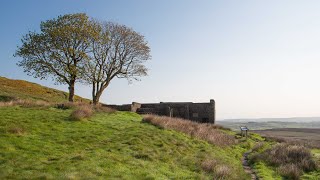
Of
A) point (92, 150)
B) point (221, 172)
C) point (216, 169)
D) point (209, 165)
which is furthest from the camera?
point (209, 165)

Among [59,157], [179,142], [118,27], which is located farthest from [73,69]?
[59,157]

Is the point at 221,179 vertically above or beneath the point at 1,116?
beneath

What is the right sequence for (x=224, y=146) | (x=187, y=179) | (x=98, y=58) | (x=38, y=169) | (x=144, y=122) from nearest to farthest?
(x=38, y=169), (x=187, y=179), (x=224, y=146), (x=144, y=122), (x=98, y=58)

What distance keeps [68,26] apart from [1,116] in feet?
80.7

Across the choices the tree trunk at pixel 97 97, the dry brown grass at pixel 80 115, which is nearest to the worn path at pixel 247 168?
the dry brown grass at pixel 80 115

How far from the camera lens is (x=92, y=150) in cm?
1769

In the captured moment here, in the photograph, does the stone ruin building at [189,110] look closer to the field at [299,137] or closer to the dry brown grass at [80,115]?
the field at [299,137]

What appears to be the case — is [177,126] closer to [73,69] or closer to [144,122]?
[144,122]

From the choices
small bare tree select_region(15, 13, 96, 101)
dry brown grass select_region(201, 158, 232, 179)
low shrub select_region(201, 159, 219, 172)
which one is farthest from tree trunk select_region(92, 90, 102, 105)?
low shrub select_region(201, 159, 219, 172)

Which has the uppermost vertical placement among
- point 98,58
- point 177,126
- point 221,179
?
point 98,58

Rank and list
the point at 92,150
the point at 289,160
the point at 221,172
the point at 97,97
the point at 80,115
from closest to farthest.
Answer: the point at 221,172
the point at 92,150
the point at 289,160
the point at 80,115
the point at 97,97

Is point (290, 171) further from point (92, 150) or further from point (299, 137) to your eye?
point (299, 137)

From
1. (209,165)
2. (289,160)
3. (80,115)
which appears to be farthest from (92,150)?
(289,160)

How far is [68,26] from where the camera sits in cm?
4494
